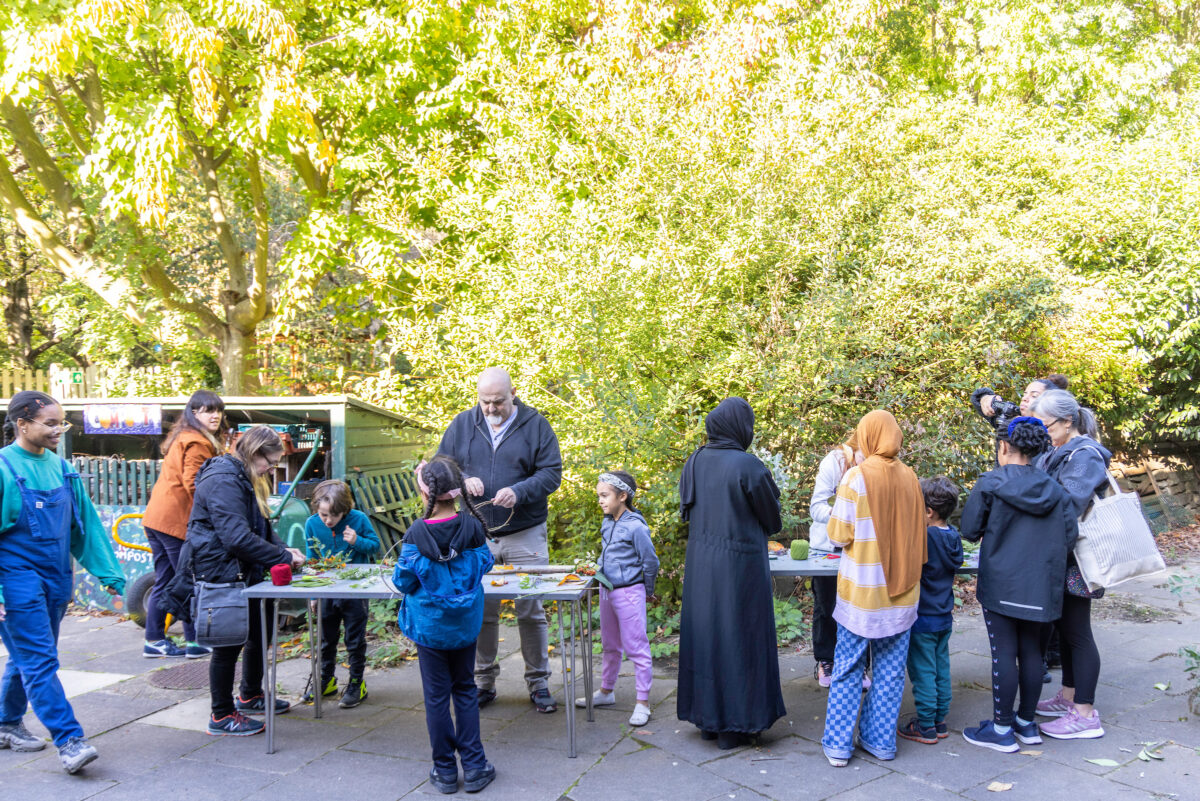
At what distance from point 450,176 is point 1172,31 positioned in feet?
46.1

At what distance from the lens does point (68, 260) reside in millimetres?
10039

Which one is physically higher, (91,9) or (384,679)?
(91,9)

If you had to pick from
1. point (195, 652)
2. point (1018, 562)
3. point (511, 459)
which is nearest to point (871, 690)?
point (1018, 562)

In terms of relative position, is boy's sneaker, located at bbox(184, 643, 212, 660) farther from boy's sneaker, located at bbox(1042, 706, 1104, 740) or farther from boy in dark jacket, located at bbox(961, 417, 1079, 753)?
boy's sneaker, located at bbox(1042, 706, 1104, 740)

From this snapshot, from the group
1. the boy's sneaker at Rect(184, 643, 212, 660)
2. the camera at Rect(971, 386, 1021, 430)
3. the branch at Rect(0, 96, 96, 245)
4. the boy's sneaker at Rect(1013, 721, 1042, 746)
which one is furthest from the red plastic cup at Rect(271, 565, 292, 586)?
the branch at Rect(0, 96, 96, 245)

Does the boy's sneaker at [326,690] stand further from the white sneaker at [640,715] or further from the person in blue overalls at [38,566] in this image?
the white sneaker at [640,715]

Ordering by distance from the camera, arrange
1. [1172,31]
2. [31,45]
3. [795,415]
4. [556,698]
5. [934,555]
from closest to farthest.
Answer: [934,555], [556,698], [795,415], [31,45], [1172,31]

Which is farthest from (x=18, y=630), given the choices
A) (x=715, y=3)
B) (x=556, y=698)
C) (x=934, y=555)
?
(x=715, y=3)

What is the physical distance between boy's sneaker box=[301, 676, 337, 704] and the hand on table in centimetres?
159

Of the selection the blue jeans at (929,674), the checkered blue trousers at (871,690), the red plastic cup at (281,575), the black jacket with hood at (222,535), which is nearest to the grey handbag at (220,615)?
the black jacket with hood at (222,535)

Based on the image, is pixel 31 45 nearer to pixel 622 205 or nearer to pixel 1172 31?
pixel 622 205

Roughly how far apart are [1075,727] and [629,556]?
2.37 m

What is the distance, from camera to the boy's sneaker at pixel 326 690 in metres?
5.12

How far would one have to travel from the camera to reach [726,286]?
7469mm
